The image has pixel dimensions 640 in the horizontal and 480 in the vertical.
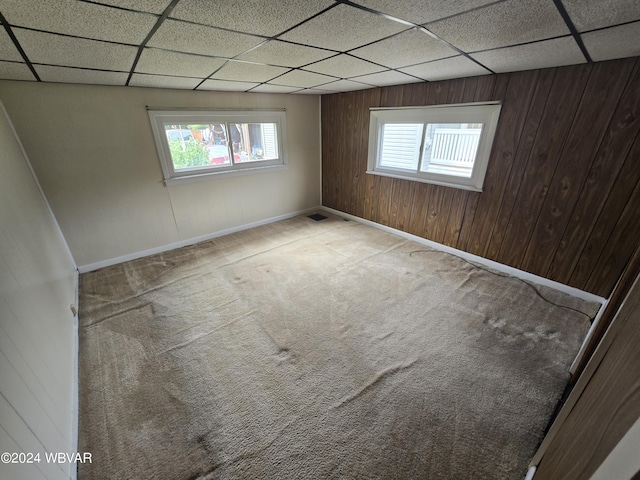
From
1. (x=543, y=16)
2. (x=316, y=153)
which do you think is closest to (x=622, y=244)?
(x=543, y=16)

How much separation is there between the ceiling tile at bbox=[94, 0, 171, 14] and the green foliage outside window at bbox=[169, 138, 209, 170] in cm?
245

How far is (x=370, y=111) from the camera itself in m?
3.62

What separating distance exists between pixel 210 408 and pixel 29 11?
209cm

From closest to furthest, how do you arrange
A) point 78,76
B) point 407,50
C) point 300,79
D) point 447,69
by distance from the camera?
1. point 407,50
2. point 78,76
3. point 447,69
4. point 300,79

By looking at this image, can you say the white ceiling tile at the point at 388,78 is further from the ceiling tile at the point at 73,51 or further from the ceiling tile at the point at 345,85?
the ceiling tile at the point at 73,51

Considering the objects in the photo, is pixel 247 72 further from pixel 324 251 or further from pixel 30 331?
pixel 30 331

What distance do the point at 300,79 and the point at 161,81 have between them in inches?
55.1

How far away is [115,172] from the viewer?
288cm

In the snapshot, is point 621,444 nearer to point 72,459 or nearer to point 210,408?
point 210,408

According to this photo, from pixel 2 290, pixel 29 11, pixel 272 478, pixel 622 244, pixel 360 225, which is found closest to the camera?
pixel 29 11

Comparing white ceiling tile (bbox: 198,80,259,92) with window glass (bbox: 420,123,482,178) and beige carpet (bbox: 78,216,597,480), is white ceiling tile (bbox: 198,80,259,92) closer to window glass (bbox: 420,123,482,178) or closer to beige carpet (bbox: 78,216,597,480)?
beige carpet (bbox: 78,216,597,480)

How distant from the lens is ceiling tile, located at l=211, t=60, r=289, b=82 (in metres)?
2.05

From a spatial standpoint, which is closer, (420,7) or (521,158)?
(420,7)

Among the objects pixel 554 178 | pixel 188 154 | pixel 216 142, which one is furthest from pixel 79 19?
pixel 554 178
